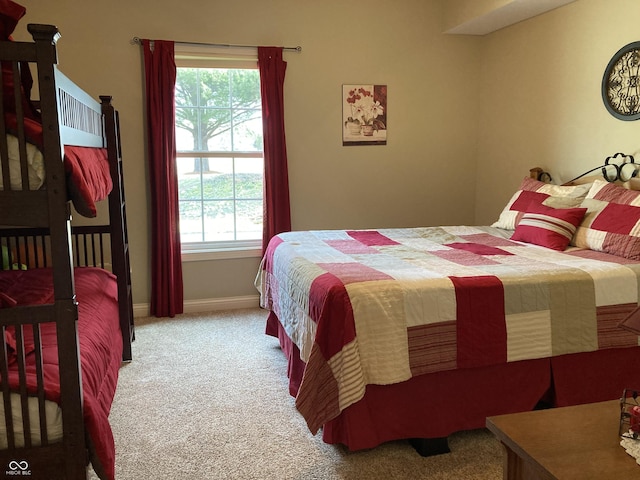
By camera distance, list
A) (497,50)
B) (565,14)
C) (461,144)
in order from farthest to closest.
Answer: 1. (461,144)
2. (497,50)
3. (565,14)

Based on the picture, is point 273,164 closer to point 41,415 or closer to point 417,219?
point 417,219

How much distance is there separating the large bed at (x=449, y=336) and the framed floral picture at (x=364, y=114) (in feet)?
6.36

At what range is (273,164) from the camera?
424cm

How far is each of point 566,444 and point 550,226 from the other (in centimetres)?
202

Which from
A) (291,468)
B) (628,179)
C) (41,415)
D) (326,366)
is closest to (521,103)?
(628,179)

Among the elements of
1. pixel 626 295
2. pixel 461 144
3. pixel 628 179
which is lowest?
pixel 626 295

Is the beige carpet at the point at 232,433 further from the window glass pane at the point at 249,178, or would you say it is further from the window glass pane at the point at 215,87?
the window glass pane at the point at 215,87

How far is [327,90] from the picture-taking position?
4395 millimetres

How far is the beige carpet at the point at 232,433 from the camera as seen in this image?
217cm

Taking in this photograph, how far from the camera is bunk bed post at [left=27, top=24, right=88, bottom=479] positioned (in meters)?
1.54

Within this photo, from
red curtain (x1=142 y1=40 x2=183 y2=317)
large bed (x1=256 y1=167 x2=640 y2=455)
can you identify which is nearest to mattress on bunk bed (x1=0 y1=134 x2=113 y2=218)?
large bed (x1=256 y1=167 x2=640 y2=455)

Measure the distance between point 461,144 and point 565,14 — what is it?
4.55ft

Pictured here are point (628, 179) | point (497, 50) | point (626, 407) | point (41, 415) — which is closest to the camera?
point (626, 407)

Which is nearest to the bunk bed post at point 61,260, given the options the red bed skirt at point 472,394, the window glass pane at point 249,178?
the red bed skirt at point 472,394
